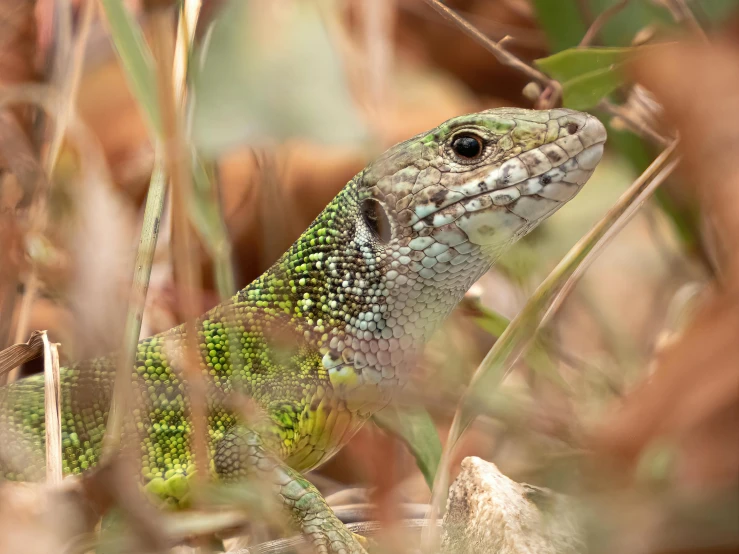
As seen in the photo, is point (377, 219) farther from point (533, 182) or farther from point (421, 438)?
point (421, 438)

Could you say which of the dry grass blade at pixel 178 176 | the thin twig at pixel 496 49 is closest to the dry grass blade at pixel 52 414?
the dry grass blade at pixel 178 176

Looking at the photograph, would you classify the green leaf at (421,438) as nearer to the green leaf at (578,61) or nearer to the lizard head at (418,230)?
the lizard head at (418,230)

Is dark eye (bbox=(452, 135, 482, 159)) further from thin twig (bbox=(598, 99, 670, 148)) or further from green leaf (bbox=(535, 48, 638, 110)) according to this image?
thin twig (bbox=(598, 99, 670, 148))

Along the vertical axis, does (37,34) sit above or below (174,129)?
above

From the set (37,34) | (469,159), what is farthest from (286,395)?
(37,34)

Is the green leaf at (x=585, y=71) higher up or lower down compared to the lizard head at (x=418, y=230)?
higher up

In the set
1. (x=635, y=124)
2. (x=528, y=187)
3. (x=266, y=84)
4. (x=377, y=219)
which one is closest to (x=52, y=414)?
(x=377, y=219)

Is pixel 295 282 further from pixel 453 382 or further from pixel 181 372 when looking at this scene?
pixel 453 382
